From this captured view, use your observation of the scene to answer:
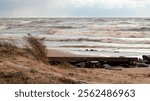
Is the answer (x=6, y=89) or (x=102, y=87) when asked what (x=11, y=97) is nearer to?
(x=6, y=89)

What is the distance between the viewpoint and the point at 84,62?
14.6 m

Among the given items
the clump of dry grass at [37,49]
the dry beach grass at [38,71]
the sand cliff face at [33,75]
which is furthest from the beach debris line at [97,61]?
the sand cliff face at [33,75]

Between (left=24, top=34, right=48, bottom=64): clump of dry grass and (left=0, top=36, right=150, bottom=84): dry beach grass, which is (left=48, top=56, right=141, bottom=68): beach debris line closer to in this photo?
(left=0, top=36, right=150, bottom=84): dry beach grass

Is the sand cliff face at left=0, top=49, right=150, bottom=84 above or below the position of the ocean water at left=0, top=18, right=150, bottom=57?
above

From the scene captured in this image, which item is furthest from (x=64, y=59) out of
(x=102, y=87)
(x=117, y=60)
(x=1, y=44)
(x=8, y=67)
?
(x=102, y=87)

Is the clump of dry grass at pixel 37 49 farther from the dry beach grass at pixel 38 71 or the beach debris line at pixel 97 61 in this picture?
the beach debris line at pixel 97 61

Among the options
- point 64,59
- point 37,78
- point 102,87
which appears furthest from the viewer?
point 64,59

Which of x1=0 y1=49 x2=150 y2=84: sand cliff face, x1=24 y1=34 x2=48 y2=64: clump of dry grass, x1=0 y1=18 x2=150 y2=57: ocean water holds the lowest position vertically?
x1=0 y1=18 x2=150 y2=57: ocean water

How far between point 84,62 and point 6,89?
7.91 m

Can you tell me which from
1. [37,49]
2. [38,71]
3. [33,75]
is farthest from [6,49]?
[33,75]

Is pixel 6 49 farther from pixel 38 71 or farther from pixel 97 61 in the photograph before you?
pixel 97 61

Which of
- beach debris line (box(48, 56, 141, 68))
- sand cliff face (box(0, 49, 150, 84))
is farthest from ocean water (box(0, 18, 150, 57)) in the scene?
sand cliff face (box(0, 49, 150, 84))

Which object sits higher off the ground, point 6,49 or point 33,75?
point 6,49

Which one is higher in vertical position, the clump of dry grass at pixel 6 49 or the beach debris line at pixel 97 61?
the clump of dry grass at pixel 6 49
